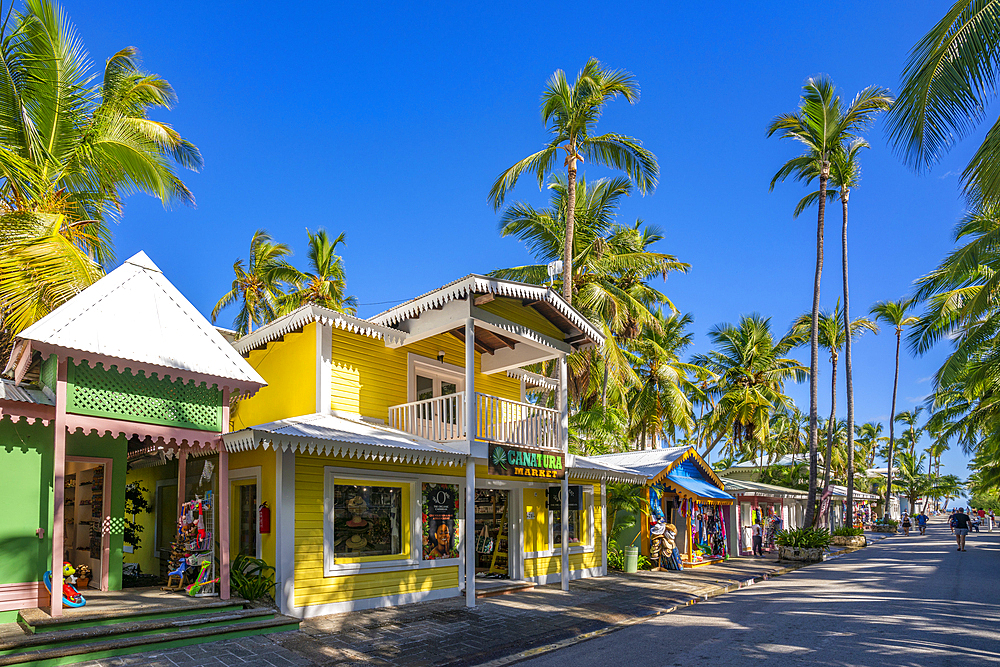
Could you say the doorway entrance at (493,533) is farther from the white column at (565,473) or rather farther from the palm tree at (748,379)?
the palm tree at (748,379)

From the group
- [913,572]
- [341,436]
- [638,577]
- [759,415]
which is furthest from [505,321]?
[759,415]

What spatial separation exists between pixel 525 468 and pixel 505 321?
3.05 meters

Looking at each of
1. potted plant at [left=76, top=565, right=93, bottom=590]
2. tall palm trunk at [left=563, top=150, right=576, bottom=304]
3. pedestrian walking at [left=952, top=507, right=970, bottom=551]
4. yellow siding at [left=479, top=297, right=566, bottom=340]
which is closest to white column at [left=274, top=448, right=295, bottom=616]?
potted plant at [left=76, top=565, right=93, bottom=590]

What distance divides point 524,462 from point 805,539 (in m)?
14.4

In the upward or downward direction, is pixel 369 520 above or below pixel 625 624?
above

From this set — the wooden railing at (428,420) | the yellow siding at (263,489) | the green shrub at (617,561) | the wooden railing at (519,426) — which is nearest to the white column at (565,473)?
the wooden railing at (519,426)

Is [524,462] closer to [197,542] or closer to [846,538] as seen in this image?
[197,542]

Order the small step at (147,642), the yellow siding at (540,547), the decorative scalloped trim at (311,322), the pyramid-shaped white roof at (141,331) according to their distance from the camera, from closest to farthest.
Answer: the small step at (147,642) < the pyramid-shaped white roof at (141,331) < the decorative scalloped trim at (311,322) < the yellow siding at (540,547)

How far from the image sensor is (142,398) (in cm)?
905

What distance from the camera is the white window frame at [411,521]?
445 inches

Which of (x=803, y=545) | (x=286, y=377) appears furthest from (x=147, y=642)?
(x=803, y=545)

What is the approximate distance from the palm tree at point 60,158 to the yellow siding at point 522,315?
22.6 feet

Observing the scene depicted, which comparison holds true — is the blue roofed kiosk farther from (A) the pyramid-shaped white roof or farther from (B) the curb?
(A) the pyramid-shaped white roof

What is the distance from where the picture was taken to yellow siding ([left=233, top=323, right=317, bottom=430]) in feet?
42.1
